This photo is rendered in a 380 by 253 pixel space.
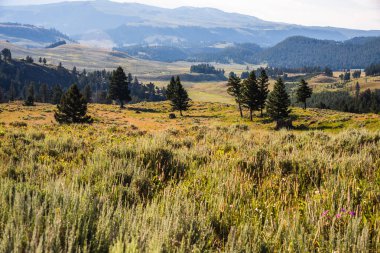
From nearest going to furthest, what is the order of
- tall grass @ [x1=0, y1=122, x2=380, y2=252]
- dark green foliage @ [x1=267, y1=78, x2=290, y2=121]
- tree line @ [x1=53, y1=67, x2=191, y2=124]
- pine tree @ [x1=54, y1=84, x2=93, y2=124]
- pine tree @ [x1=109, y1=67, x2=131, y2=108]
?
tall grass @ [x1=0, y1=122, x2=380, y2=252]
pine tree @ [x1=54, y1=84, x2=93, y2=124]
tree line @ [x1=53, y1=67, x2=191, y2=124]
dark green foliage @ [x1=267, y1=78, x2=290, y2=121]
pine tree @ [x1=109, y1=67, x2=131, y2=108]

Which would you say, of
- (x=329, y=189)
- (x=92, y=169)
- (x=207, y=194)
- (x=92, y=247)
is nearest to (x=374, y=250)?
(x=329, y=189)

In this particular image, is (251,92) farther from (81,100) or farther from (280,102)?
(81,100)

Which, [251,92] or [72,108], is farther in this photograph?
[251,92]

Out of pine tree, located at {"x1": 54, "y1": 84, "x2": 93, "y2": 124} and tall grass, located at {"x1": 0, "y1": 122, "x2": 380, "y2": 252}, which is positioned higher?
tall grass, located at {"x1": 0, "y1": 122, "x2": 380, "y2": 252}

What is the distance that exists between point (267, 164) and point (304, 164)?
0.83 m

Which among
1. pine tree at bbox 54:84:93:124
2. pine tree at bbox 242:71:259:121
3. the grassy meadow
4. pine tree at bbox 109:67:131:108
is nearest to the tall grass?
the grassy meadow

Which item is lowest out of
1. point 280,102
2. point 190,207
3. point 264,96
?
point 280,102

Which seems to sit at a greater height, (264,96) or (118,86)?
(118,86)

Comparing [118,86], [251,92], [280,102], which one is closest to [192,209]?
[280,102]

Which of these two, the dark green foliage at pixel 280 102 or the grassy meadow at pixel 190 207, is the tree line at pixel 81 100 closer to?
the dark green foliage at pixel 280 102

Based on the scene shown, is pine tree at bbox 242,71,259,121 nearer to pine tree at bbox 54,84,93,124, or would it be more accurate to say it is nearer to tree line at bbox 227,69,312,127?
tree line at bbox 227,69,312,127

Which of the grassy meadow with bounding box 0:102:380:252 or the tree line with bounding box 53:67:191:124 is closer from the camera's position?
the grassy meadow with bounding box 0:102:380:252

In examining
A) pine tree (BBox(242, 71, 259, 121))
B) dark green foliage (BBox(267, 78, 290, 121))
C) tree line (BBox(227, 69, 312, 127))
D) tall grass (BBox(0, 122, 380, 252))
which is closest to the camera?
tall grass (BBox(0, 122, 380, 252))

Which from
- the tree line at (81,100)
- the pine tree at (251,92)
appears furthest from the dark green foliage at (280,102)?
the tree line at (81,100)
